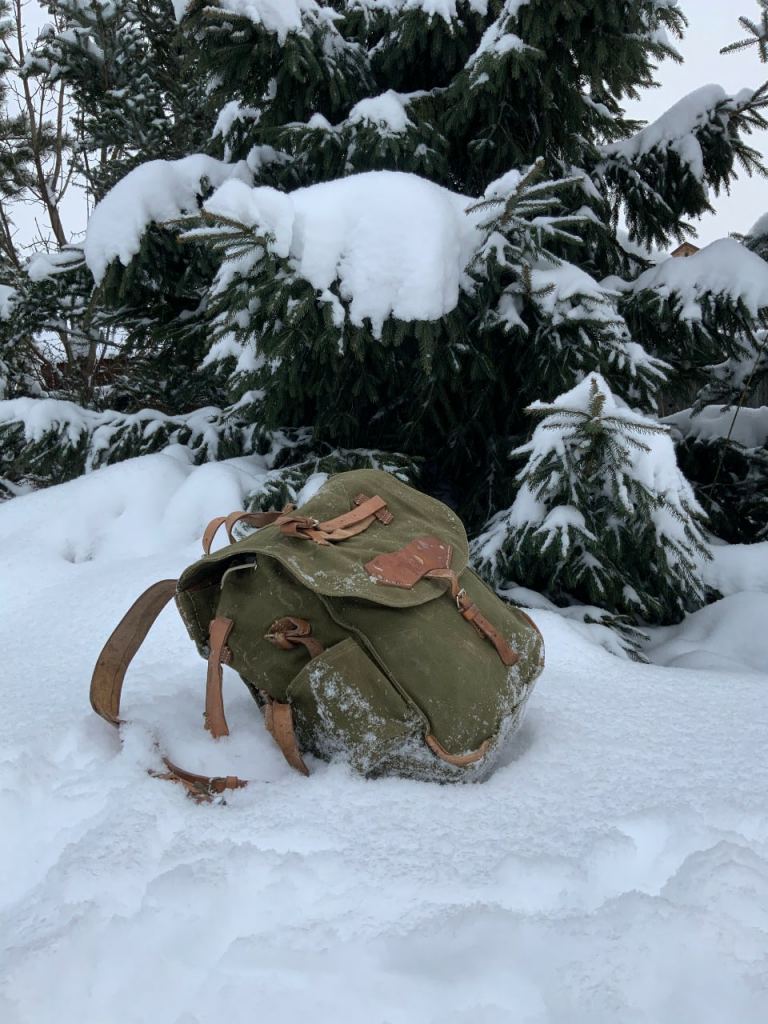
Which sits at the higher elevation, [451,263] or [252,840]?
[451,263]

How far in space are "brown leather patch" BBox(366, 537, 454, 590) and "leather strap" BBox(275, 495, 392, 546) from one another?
0.09 meters

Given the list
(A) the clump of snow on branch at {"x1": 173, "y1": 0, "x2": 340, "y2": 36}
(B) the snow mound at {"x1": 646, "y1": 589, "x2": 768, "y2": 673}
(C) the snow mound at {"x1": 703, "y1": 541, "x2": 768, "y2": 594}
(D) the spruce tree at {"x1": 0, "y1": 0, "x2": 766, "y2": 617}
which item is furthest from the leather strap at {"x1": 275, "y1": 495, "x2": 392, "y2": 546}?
(A) the clump of snow on branch at {"x1": 173, "y1": 0, "x2": 340, "y2": 36}

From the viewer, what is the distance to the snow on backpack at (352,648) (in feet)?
3.41

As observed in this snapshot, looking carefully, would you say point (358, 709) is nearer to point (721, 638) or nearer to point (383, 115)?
point (721, 638)

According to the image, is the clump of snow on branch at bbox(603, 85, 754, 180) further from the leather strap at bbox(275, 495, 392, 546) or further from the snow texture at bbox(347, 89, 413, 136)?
the leather strap at bbox(275, 495, 392, 546)

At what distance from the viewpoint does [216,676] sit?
1.10 metres

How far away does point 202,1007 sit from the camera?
1.97 feet

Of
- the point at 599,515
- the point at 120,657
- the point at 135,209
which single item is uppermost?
the point at 135,209

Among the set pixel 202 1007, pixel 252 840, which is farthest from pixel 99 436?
pixel 202 1007

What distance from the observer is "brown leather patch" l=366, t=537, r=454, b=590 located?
1.11 meters

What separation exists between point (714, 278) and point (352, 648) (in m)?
2.22

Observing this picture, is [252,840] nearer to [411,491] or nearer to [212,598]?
[212,598]

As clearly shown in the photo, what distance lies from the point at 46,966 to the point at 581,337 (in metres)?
2.18

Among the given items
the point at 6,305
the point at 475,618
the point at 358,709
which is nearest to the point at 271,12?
the point at 6,305
